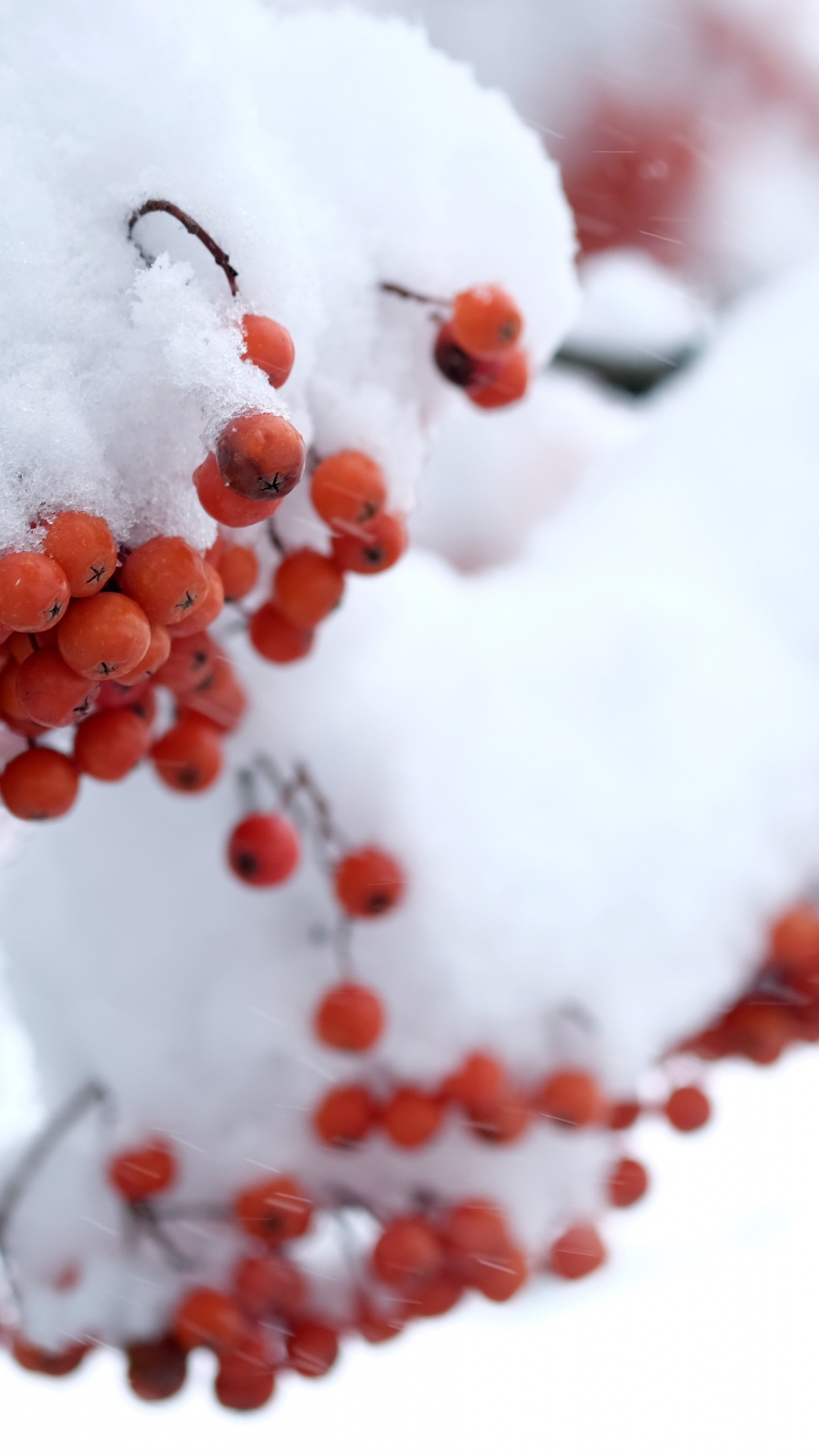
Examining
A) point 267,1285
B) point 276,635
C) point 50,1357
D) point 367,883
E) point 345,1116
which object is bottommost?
point 50,1357

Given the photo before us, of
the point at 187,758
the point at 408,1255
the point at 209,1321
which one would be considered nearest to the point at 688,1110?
the point at 408,1255

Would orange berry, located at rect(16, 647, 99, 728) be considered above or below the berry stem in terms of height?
below

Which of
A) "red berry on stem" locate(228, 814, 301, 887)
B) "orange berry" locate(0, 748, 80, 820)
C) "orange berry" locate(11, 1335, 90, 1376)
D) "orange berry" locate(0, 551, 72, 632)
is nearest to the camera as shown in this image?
"orange berry" locate(0, 551, 72, 632)

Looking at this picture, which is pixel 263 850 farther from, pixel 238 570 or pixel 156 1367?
pixel 156 1367

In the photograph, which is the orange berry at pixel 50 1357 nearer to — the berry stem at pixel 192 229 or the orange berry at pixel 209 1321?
the orange berry at pixel 209 1321

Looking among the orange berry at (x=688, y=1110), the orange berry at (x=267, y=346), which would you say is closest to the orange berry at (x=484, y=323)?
the orange berry at (x=267, y=346)

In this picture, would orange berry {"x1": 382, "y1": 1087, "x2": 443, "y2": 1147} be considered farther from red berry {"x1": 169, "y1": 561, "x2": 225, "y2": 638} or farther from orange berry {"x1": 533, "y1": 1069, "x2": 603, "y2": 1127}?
red berry {"x1": 169, "y1": 561, "x2": 225, "y2": 638}

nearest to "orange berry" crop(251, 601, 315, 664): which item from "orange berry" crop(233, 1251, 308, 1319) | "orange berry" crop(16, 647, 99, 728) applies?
"orange berry" crop(16, 647, 99, 728)
